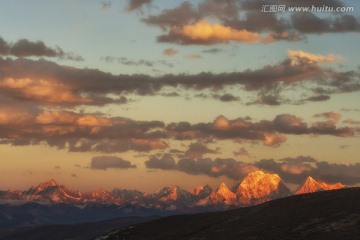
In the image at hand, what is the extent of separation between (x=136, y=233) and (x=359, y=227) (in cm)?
9566

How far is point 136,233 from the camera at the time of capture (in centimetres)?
19625

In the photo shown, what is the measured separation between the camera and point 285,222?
14088cm

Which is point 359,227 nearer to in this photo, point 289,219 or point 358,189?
point 289,219

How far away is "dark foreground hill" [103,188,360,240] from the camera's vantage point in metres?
122

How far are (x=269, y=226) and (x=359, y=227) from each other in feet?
95.8

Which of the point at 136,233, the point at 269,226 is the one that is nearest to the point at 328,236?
the point at 269,226

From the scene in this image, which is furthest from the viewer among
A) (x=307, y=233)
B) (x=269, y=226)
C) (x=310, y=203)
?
(x=310, y=203)

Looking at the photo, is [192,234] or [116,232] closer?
[192,234]

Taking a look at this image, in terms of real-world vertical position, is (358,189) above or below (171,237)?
above

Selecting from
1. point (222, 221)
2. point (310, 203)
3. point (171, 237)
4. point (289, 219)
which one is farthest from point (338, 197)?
point (171, 237)

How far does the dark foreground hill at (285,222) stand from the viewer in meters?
122

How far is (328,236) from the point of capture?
114 meters

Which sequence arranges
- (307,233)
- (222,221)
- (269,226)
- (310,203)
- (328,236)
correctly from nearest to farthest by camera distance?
(328,236)
(307,233)
(269,226)
(310,203)
(222,221)

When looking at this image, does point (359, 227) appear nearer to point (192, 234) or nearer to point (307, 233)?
point (307, 233)
